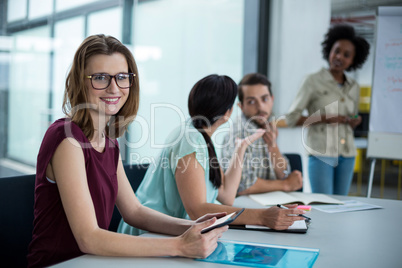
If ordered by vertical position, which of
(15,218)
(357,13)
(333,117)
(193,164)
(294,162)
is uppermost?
(357,13)

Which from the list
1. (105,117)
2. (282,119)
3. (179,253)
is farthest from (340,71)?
(179,253)

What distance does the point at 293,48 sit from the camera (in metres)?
4.25

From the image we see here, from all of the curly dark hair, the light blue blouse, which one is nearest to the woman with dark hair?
the light blue blouse

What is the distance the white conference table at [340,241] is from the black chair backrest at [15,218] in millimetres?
489

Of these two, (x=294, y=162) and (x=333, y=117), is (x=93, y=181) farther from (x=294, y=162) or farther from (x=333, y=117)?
(x=333, y=117)

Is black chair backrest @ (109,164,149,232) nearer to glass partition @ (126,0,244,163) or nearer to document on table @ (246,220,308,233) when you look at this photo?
document on table @ (246,220,308,233)

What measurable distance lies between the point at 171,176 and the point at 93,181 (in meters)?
0.42

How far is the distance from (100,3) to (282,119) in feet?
7.33

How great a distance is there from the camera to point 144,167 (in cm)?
204

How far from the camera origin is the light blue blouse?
160cm

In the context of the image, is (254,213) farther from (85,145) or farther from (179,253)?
(85,145)

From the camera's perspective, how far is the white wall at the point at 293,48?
4.16m

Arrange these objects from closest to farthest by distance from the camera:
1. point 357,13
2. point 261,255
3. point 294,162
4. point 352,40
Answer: point 261,255 → point 294,162 → point 352,40 → point 357,13

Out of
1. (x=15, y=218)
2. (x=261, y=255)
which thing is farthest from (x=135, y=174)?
(x=261, y=255)
